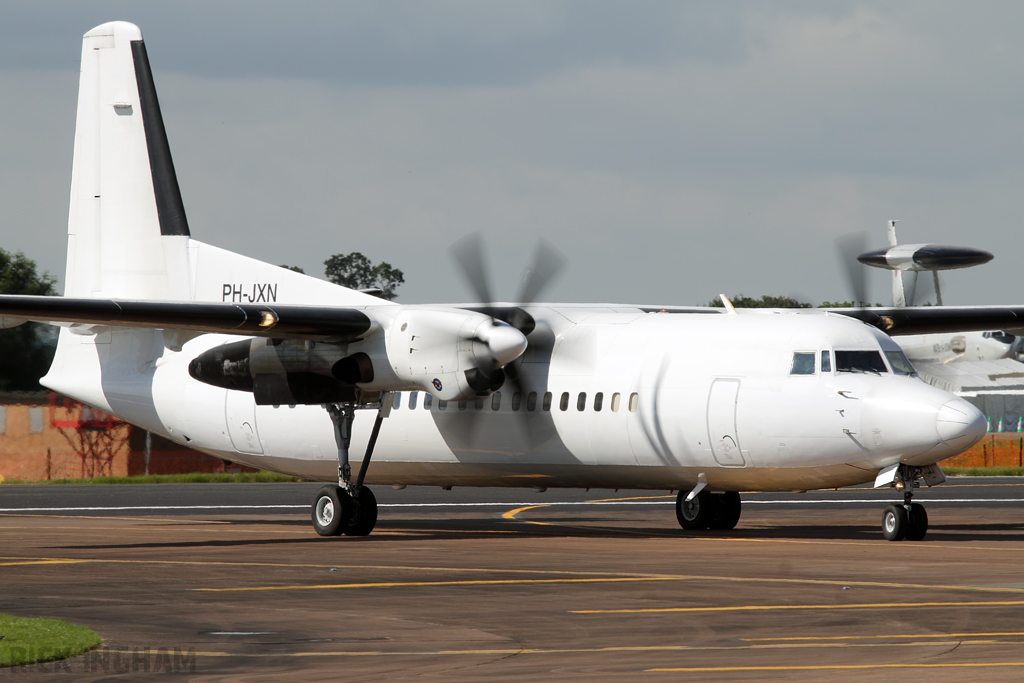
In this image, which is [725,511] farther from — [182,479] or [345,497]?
[182,479]

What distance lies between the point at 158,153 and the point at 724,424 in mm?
13650

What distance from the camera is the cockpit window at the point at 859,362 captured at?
19.7 meters

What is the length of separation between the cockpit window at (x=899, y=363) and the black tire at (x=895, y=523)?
1.99 meters

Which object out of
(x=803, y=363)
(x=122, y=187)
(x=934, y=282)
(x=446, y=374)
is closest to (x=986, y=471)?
(x=934, y=282)

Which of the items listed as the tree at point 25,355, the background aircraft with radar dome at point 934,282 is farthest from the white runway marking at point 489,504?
the tree at point 25,355

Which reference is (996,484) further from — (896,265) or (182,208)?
(182,208)

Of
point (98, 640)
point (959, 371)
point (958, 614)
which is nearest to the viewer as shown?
point (98, 640)

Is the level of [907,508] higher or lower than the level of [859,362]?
lower

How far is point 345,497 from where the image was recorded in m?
22.5

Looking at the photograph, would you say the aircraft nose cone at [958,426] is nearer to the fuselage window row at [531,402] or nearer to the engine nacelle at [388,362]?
the fuselage window row at [531,402]

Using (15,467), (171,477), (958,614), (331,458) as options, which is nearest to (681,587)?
(958,614)

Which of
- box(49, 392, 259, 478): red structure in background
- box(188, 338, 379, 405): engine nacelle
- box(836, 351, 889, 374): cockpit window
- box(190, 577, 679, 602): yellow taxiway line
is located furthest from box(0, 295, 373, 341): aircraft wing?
box(49, 392, 259, 478): red structure in background

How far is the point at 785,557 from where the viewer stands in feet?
58.6

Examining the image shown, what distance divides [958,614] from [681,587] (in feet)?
10.8
